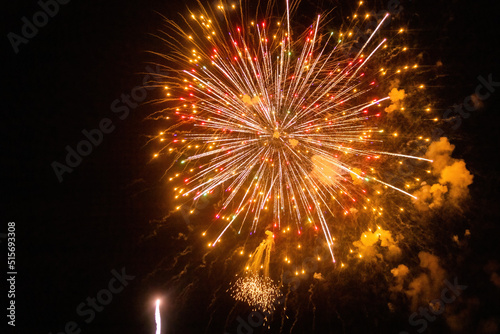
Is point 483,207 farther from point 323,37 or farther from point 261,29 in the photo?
point 261,29

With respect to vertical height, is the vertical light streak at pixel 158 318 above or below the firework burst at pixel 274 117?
below

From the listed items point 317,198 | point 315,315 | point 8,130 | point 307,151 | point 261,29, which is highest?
point 261,29

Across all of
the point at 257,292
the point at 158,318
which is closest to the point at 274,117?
the point at 257,292

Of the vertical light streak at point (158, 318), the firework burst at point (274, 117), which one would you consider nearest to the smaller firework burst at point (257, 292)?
the firework burst at point (274, 117)

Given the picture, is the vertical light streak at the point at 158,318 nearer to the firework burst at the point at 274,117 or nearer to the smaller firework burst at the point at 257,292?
the smaller firework burst at the point at 257,292

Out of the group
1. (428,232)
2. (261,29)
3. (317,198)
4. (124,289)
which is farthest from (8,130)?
(428,232)

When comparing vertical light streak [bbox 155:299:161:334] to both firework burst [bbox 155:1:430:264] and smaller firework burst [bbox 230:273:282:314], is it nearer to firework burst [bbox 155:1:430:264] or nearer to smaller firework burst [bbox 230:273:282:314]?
smaller firework burst [bbox 230:273:282:314]

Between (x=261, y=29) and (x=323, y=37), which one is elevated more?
(x=323, y=37)

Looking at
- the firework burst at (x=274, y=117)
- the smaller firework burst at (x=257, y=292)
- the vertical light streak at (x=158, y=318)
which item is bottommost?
the vertical light streak at (x=158, y=318)
